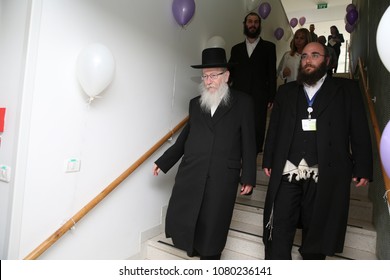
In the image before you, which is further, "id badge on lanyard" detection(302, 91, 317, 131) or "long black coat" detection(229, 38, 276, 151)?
"long black coat" detection(229, 38, 276, 151)

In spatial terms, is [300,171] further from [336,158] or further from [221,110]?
[221,110]

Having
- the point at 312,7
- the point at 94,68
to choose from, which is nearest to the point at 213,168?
the point at 94,68

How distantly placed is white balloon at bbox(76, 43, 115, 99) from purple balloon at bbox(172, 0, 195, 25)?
43.6 inches

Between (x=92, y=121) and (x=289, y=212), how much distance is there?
4.80 ft

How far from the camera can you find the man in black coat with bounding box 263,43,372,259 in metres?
→ 1.84

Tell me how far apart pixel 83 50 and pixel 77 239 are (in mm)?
1259

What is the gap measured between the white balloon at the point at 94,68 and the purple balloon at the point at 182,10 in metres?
1.11

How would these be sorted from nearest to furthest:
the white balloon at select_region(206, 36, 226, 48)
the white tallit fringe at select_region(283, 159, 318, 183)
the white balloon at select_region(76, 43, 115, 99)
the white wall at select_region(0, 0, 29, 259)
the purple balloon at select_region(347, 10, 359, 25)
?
the white wall at select_region(0, 0, 29, 259) < the white balloon at select_region(76, 43, 115, 99) < the white tallit fringe at select_region(283, 159, 318, 183) < the white balloon at select_region(206, 36, 226, 48) < the purple balloon at select_region(347, 10, 359, 25)

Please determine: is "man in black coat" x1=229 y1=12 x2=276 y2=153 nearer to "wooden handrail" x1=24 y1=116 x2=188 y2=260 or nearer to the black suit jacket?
the black suit jacket

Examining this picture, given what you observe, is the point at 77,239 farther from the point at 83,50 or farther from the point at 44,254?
the point at 83,50

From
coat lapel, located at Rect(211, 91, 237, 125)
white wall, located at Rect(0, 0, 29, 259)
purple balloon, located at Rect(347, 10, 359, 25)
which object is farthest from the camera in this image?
purple balloon, located at Rect(347, 10, 359, 25)

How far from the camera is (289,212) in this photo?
1908mm

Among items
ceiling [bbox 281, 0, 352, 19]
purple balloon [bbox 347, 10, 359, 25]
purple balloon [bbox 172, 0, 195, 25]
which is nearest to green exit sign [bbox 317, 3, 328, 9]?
ceiling [bbox 281, 0, 352, 19]

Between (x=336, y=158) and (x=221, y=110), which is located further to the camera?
(x=221, y=110)
